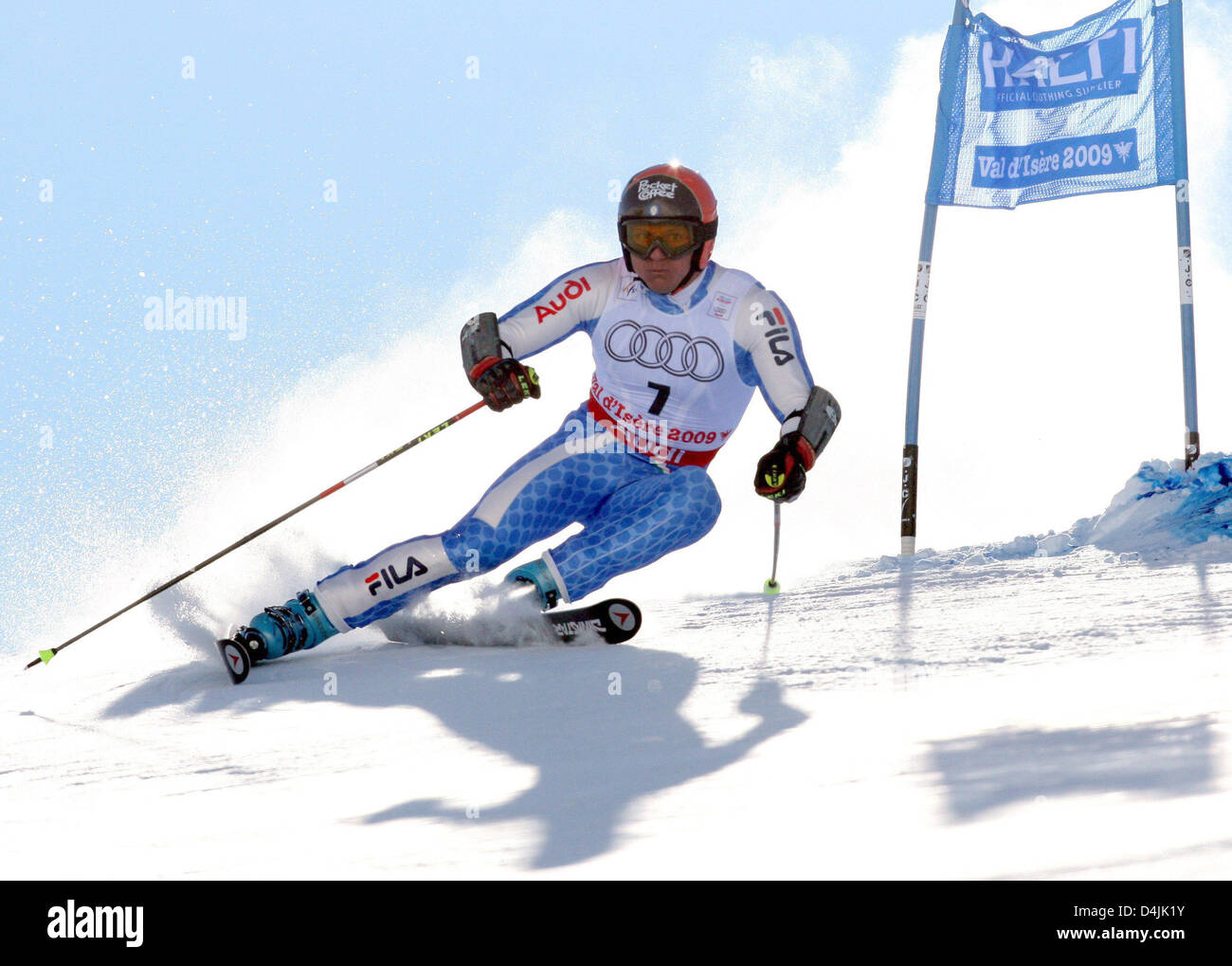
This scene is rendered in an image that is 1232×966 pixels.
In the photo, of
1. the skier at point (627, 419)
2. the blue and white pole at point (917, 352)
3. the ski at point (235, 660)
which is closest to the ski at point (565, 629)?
the skier at point (627, 419)

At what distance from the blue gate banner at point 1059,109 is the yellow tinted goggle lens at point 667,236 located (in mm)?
2714

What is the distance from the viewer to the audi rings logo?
436 centimetres

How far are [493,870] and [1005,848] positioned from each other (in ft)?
2.41

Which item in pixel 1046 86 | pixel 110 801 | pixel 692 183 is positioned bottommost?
pixel 110 801

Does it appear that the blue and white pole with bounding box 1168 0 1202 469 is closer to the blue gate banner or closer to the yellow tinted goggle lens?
the blue gate banner

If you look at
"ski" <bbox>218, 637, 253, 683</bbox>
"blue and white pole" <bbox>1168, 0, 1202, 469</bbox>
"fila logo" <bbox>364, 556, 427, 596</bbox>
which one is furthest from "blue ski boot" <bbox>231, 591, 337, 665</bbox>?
"blue and white pole" <bbox>1168, 0, 1202, 469</bbox>

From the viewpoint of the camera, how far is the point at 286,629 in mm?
4105

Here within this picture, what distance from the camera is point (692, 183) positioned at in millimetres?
4332

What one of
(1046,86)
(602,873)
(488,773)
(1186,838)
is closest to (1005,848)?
(1186,838)

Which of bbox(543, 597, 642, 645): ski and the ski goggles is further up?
the ski goggles

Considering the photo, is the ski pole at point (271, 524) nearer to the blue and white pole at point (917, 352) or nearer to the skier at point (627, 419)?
the skier at point (627, 419)

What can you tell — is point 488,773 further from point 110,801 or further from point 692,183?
point 692,183

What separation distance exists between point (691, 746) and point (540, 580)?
5.85ft

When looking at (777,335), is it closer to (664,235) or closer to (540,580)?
(664,235)
